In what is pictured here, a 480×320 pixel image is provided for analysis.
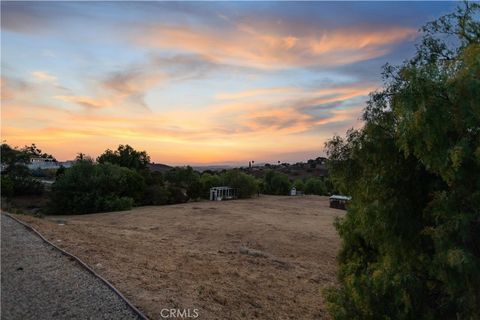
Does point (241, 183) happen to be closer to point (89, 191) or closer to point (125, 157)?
point (125, 157)

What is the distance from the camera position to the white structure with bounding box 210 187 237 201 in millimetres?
40894

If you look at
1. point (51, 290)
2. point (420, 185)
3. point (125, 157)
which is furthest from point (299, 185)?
point (420, 185)

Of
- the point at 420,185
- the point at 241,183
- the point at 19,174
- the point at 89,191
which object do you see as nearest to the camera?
the point at 420,185

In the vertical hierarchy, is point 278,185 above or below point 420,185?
below

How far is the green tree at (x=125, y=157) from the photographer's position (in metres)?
44.6

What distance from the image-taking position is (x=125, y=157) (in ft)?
148

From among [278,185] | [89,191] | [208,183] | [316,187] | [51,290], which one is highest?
[208,183]

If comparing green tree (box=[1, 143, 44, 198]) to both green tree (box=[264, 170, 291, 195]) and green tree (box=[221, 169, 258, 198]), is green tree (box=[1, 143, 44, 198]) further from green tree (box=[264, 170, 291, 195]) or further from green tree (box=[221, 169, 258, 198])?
green tree (box=[264, 170, 291, 195])

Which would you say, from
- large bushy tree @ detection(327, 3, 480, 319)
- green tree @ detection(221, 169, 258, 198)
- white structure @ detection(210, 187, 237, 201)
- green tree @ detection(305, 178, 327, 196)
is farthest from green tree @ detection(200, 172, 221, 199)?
large bushy tree @ detection(327, 3, 480, 319)

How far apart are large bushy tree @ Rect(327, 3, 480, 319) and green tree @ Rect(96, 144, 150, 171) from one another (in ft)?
135

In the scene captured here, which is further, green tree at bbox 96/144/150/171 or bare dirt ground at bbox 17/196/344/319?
green tree at bbox 96/144/150/171

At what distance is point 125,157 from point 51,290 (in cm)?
3979

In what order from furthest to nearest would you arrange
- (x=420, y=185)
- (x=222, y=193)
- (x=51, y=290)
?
(x=222, y=193)
(x=51, y=290)
(x=420, y=185)

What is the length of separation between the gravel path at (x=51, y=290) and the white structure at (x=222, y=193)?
3147 centimetres
